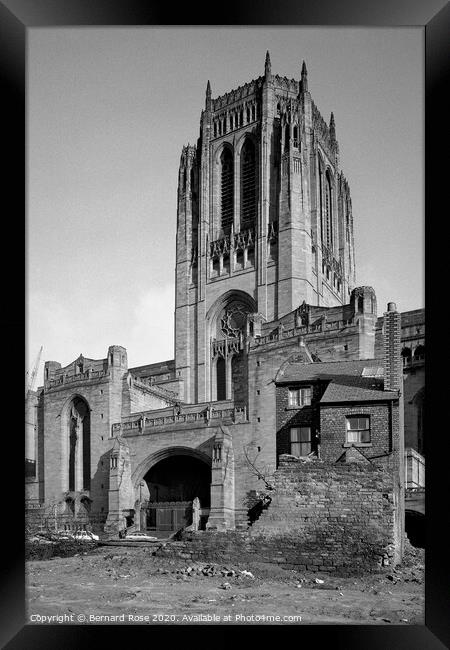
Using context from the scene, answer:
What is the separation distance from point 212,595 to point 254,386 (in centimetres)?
2280

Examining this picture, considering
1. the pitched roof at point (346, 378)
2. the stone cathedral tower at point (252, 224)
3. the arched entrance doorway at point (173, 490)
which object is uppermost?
the stone cathedral tower at point (252, 224)

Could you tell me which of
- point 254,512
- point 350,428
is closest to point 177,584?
point 350,428

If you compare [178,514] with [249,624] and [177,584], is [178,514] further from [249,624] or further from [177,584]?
[249,624]

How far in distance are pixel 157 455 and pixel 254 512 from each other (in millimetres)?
10880

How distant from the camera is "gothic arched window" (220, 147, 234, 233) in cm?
6975

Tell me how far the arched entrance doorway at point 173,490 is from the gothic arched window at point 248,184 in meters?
27.2

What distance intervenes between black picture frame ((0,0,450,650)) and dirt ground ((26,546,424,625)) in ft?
2.14

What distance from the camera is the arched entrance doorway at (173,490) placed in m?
42.3

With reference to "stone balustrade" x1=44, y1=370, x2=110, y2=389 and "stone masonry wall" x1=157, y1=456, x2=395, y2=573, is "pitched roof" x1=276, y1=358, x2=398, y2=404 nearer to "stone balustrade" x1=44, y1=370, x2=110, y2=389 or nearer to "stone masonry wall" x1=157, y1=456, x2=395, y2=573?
"stone masonry wall" x1=157, y1=456, x2=395, y2=573

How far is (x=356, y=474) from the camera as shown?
25.3 meters

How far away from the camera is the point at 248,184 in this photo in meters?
69.2
